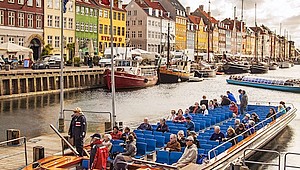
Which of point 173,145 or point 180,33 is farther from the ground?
point 180,33

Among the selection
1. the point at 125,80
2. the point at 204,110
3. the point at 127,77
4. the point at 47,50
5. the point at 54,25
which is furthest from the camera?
the point at 54,25

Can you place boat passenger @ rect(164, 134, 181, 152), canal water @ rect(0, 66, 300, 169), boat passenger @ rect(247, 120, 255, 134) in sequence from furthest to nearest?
canal water @ rect(0, 66, 300, 169)
boat passenger @ rect(247, 120, 255, 134)
boat passenger @ rect(164, 134, 181, 152)

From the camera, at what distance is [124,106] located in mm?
39531

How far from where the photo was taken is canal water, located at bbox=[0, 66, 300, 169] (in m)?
26.6

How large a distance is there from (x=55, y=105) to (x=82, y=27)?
123 feet

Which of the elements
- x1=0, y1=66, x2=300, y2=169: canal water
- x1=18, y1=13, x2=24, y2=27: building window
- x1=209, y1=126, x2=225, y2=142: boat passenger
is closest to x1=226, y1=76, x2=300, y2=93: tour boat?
x1=0, y1=66, x2=300, y2=169: canal water

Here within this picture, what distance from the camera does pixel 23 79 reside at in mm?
44281

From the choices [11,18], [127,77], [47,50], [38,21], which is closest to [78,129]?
[127,77]

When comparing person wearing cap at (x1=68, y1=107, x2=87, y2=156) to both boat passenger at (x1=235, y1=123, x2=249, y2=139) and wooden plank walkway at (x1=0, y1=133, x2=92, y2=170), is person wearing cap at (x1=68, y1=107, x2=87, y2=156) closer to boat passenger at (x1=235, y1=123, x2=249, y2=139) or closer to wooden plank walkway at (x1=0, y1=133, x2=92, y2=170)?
wooden plank walkway at (x1=0, y1=133, x2=92, y2=170)

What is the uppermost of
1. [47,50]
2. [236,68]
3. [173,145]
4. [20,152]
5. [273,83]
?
[47,50]

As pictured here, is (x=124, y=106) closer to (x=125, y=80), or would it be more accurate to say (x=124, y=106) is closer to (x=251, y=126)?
(x=125, y=80)

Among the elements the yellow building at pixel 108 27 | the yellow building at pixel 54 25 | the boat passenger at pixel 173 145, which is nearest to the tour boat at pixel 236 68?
the yellow building at pixel 108 27

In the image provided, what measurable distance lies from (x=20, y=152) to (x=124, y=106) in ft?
77.6

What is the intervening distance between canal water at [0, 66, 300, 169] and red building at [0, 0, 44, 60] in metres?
14.5
